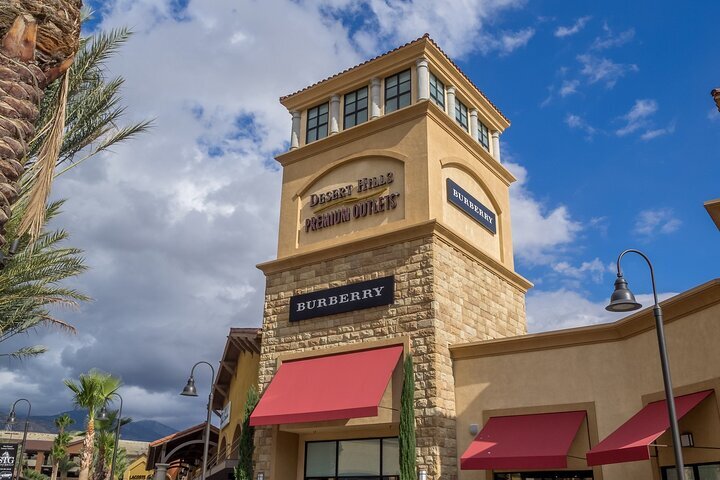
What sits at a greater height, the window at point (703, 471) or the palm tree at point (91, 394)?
the palm tree at point (91, 394)

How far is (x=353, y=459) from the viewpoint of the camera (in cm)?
1827

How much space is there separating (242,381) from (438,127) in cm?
1302

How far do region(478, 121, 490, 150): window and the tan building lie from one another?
8 centimetres

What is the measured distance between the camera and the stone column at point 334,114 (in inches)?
873

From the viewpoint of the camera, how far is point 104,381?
3781cm

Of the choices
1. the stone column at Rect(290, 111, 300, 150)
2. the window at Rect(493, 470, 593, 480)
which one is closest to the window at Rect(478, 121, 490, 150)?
the stone column at Rect(290, 111, 300, 150)

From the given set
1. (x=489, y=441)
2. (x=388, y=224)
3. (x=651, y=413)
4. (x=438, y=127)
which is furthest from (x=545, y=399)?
(x=438, y=127)

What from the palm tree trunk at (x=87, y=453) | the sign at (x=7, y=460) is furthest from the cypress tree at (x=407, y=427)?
the palm tree trunk at (x=87, y=453)

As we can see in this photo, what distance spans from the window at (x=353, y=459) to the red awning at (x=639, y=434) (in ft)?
18.8

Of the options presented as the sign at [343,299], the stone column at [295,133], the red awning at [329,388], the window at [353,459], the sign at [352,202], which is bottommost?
the window at [353,459]

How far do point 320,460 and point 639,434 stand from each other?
Result: 30.6ft

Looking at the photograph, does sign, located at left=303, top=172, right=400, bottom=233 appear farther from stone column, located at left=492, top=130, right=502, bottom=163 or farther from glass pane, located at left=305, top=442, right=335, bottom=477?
glass pane, located at left=305, top=442, right=335, bottom=477

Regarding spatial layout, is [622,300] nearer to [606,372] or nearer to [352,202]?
[606,372]

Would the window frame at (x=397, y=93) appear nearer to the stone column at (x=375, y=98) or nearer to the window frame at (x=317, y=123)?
the stone column at (x=375, y=98)
